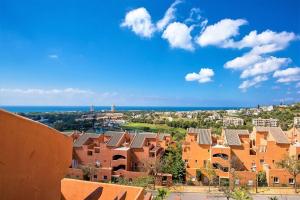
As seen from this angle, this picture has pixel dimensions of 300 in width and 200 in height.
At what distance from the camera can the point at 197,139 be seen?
39.4 metres

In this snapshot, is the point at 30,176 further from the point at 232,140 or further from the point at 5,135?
the point at 232,140

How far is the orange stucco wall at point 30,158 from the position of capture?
320 cm

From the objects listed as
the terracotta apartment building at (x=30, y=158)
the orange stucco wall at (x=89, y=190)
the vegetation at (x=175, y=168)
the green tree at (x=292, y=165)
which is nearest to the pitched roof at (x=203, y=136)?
the vegetation at (x=175, y=168)

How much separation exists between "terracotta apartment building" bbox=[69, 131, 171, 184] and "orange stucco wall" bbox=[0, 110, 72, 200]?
32.9 metres

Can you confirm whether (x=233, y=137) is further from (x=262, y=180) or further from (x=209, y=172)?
(x=209, y=172)

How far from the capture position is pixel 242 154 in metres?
38.1

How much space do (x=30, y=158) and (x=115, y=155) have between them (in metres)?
35.7

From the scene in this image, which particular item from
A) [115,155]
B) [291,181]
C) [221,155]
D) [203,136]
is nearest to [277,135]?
[291,181]

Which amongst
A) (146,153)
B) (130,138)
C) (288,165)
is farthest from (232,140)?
(130,138)

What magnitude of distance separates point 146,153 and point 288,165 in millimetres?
16401

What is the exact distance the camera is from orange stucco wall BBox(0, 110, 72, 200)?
3.20 meters

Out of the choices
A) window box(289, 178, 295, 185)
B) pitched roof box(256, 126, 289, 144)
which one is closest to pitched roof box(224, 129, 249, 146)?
pitched roof box(256, 126, 289, 144)

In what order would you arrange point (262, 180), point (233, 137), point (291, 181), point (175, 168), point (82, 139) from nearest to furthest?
point (291, 181), point (262, 180), point (175, 168), point (233, 137), point (82, 139)

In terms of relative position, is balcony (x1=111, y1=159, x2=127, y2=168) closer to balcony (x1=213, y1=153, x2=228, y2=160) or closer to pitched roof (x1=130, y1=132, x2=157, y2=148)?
pitched roof (x1=130, y1=132, x2=157, y2=148)
